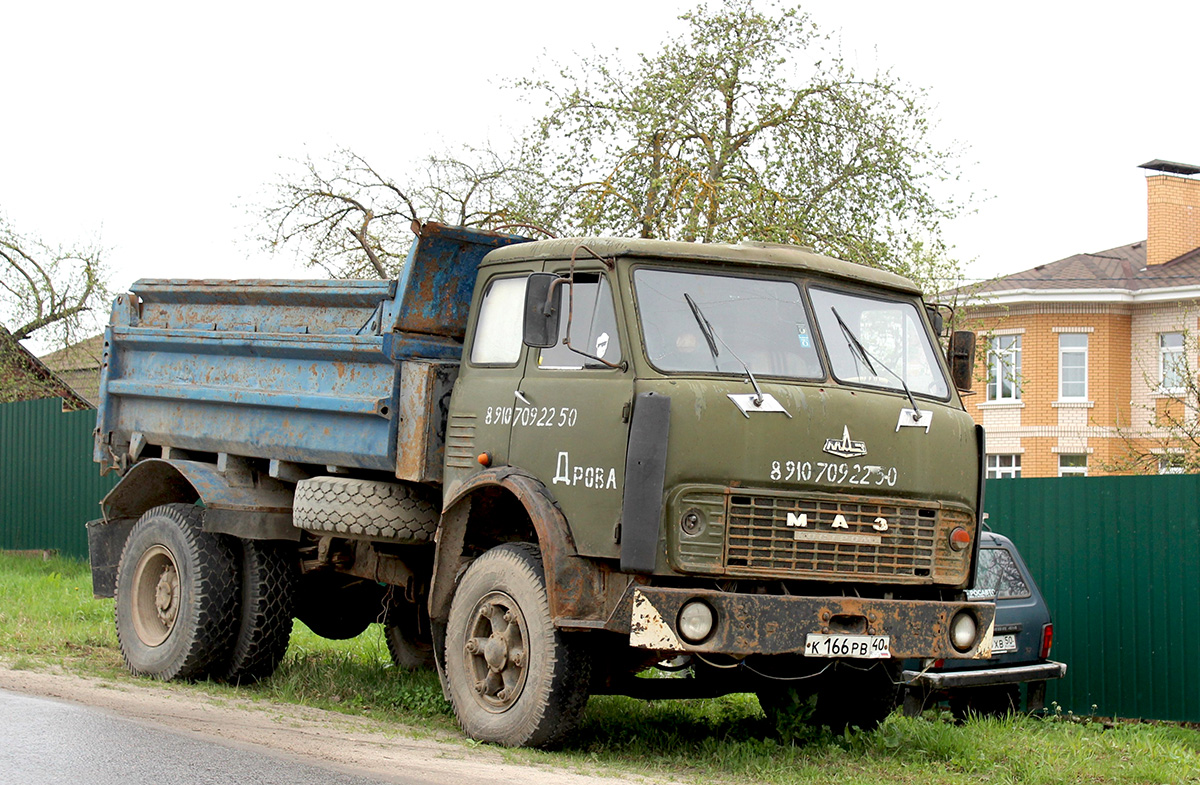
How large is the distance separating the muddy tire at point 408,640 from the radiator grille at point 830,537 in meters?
3.51

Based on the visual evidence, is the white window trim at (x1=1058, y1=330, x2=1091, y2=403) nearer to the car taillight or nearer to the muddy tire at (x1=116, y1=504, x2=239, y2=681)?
the car taillight

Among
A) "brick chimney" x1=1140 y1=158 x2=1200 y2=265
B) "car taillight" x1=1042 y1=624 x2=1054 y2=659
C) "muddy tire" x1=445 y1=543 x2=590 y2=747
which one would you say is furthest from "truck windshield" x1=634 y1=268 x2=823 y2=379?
"brick chimney" x1=1140 y1=158 x2=1200 y2=265

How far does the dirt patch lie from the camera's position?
598 cm

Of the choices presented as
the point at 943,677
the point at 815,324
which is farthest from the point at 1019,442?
the point at 815,324

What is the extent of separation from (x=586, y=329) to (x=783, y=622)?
1.78 m

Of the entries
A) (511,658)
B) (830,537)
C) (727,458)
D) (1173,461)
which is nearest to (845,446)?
(830,537)

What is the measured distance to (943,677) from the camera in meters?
8.81

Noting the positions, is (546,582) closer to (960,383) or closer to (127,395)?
(960,383)

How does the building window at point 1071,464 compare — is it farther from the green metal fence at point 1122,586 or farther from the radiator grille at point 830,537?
the radiator grille at point 830,537

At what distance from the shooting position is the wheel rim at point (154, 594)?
911 cm

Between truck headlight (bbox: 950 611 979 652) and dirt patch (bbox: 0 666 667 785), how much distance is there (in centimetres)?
185

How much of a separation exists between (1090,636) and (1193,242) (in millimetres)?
27452

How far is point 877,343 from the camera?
7270mm

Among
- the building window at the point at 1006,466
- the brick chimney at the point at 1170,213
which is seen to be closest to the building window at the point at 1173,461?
the building window at the point at 1006,466
